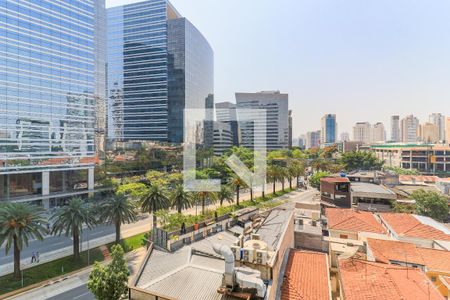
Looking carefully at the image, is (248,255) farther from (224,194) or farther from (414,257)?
(224,194)

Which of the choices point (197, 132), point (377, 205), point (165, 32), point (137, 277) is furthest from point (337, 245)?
point (165, 32)

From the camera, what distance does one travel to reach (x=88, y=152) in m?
43.8

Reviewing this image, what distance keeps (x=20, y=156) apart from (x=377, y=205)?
51.4 metres

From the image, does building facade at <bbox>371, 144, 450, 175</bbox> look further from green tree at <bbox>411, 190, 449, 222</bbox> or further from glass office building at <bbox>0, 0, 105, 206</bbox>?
glass office building at <bbox>0, 0, 105, 206</bbox>

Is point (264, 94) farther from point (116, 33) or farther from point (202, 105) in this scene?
point (116, 33)

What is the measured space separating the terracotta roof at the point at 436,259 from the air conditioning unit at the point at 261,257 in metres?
12.9

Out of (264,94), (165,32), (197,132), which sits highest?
(165,32)

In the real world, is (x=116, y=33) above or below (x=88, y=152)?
above

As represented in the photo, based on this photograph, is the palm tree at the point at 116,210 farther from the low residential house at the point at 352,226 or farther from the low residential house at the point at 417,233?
the low residential house at the point at 417,233

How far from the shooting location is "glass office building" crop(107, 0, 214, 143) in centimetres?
7550

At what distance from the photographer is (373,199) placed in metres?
36.2

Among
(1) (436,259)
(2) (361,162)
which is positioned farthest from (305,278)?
(2) (361,162)

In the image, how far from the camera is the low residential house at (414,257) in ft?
52.0

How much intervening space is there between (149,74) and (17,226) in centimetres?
6546
